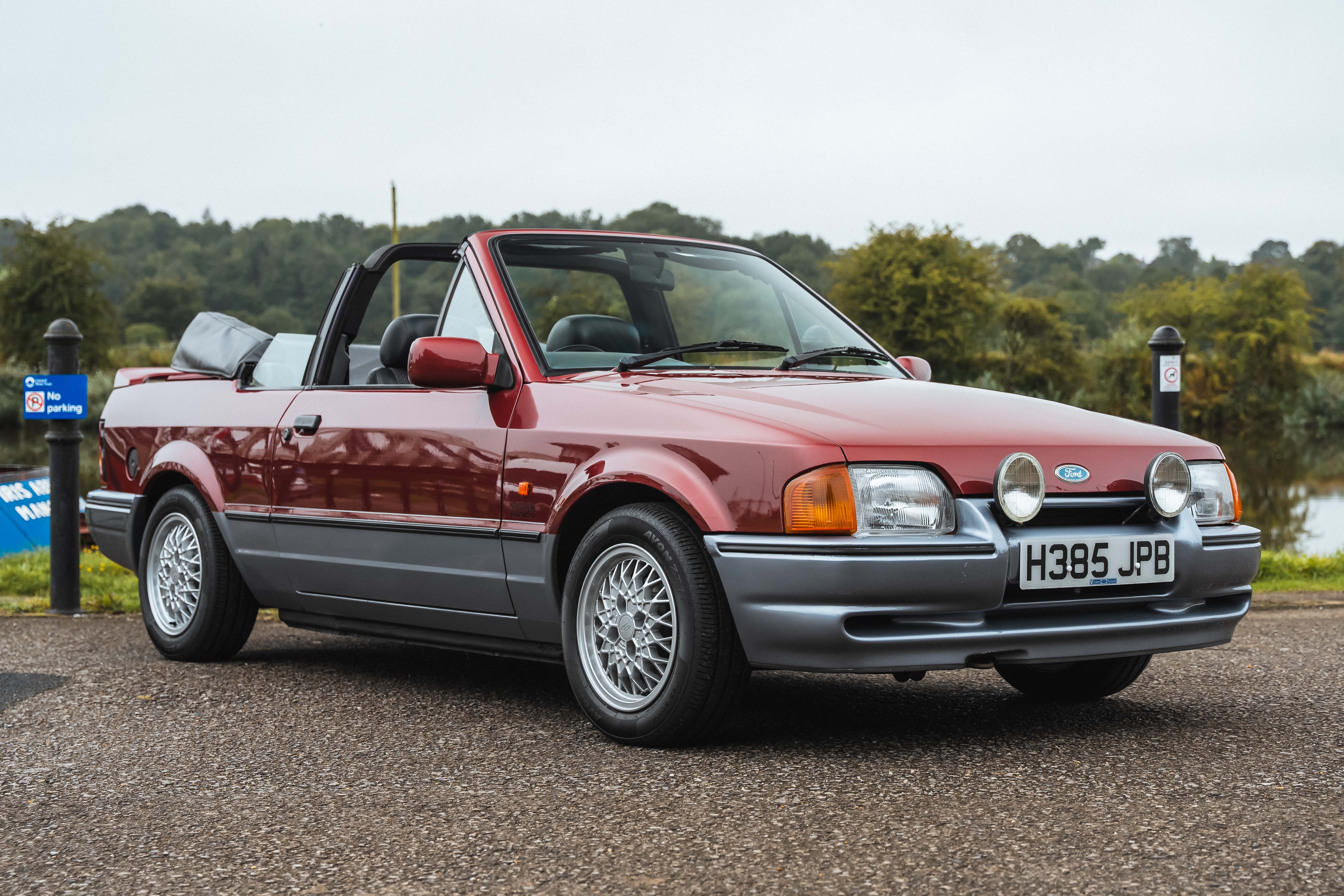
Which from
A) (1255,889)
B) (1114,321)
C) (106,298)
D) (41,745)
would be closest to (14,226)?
(106,298)

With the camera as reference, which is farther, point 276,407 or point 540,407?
point 276,407

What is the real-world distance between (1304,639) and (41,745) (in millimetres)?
5079

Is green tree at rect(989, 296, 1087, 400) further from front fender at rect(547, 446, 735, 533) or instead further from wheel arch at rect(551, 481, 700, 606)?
front fender at rect(547, 446, 735, 533)

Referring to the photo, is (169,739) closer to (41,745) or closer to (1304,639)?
(41,745)

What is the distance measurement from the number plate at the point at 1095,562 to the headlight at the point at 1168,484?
0.35 ft

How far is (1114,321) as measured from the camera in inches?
2987

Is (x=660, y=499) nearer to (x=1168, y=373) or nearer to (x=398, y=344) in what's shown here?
(x=398, y=344)

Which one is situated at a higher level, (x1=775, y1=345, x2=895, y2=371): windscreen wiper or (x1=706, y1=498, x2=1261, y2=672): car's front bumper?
(x1=775, y1=345, x2=895, y2=371): windscreen wiper

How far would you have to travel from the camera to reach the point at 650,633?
4.21 m

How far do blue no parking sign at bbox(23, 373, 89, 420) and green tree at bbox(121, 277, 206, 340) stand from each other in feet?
202

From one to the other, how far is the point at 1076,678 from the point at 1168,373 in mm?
3596

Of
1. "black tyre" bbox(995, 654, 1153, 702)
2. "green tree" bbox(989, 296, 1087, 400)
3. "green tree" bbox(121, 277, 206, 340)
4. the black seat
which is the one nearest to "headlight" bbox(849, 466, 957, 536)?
"black tyre" bbox(995, 654, 1153, 702)

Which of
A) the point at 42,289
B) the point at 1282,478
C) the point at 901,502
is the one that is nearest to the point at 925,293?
the point at 1282,478

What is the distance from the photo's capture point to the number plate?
395cm
